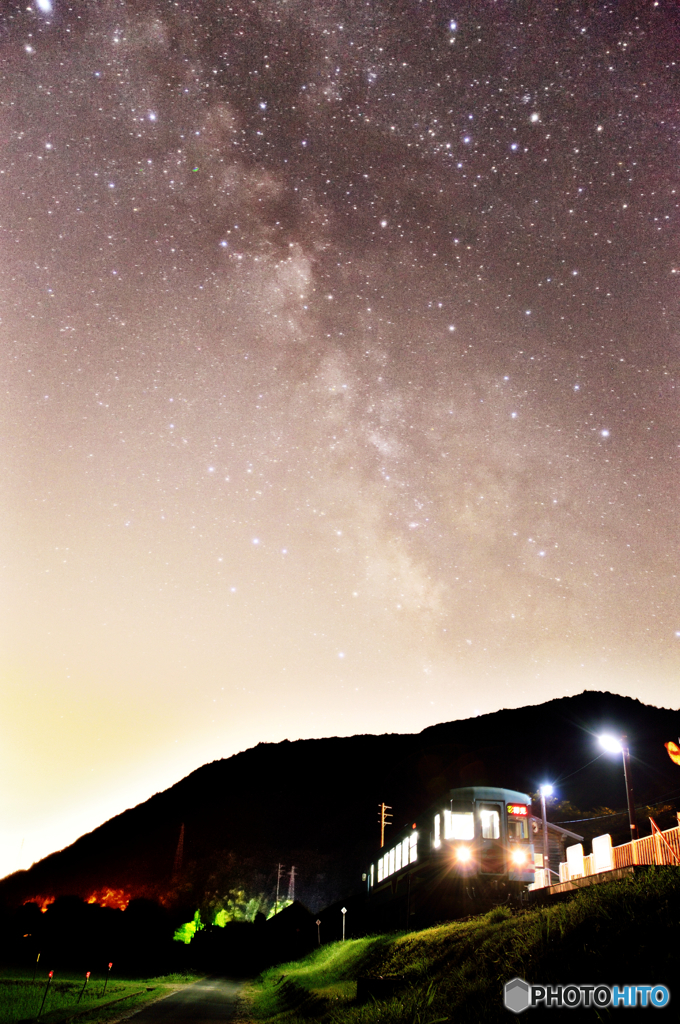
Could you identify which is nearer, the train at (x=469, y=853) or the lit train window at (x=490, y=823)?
the train at (x=469, y=853)

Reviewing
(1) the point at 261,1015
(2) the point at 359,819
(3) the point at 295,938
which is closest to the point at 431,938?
(1) the point at 261,1015

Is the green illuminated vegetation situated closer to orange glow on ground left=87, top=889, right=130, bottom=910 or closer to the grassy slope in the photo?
orange glow on ground left=87, top=889, right=130, bottom=910

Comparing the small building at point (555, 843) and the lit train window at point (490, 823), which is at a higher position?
the lit train window at point (490, 823)

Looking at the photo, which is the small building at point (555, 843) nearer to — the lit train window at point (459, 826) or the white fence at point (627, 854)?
the lit train window at point (459, 826)

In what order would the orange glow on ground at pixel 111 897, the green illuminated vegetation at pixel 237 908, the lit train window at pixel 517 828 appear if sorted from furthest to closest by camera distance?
1. the orange glow on ground at pixel 111 897
2. the green illuminated vegetation at pixel 237 908
3. the lit train window at pixel 517 828

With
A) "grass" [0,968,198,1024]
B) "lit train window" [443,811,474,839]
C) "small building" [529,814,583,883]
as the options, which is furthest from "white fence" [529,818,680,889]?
"grass" [0,968,198,1024]

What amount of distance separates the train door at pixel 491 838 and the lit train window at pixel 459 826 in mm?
429

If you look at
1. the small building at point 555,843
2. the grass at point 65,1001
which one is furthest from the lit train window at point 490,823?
the grass at point 65,1001

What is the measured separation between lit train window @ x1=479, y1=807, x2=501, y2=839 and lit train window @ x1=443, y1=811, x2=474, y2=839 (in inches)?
19.7

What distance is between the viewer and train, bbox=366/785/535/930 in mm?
26359

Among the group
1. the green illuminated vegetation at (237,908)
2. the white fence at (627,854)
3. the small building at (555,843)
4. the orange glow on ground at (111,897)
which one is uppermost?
the white fence at (627,854)

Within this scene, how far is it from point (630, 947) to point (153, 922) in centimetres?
6787

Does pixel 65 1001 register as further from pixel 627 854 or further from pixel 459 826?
pixel 627 854

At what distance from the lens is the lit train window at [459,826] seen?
91.5 ft
